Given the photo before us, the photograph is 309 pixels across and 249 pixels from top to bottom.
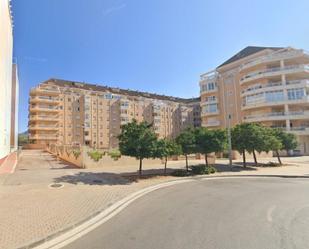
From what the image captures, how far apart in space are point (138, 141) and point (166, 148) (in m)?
2.28

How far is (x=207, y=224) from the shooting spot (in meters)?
6.79

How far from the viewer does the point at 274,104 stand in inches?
1957

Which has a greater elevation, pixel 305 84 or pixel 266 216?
pixel 305 84

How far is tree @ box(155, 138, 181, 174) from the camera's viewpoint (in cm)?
1645

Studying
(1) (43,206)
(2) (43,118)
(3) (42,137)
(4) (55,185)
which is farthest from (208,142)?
(2) (43,118)

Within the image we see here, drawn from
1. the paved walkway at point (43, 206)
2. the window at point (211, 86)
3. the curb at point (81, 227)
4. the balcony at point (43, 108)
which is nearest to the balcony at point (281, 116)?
the window at point (211, 86)

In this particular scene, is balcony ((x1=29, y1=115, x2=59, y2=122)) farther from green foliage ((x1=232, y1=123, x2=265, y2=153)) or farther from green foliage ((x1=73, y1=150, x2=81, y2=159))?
green foliage ((x1=232, y1=123, x2=265, y2=153))

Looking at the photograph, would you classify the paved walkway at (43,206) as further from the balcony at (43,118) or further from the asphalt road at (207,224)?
the balcony at (43,118)

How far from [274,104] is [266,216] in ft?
157

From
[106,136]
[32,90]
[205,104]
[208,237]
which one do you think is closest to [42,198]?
[208,237]

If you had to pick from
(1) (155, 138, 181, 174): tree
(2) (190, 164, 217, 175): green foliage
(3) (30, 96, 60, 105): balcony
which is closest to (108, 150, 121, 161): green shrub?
(1) (155, 138, 181, 174): tree

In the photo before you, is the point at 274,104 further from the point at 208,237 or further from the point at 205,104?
the point at 208,237

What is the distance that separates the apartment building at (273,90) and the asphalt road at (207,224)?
3630 centimetres

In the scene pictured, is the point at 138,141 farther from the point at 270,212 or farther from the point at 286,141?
the point at 286,141
